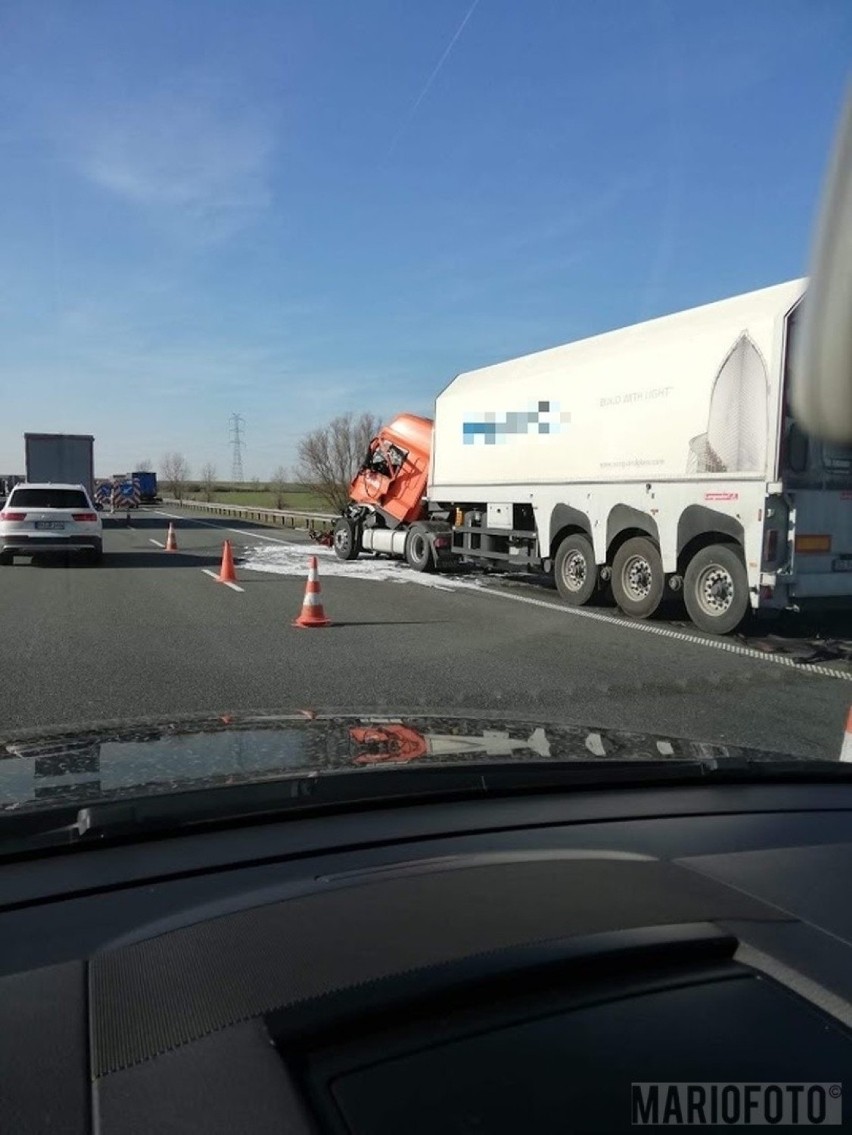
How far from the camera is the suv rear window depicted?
19141mm

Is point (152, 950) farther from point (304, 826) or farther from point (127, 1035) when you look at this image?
point (304, 826)

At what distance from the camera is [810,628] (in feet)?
38.0

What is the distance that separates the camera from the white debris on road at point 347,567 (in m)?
17.1

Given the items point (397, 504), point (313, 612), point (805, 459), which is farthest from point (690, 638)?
point (397, 504)

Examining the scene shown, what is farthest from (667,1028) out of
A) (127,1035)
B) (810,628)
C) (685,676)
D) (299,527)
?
(299,527)

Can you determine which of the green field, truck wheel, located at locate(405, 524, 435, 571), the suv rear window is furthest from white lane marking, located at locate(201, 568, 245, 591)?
the green field

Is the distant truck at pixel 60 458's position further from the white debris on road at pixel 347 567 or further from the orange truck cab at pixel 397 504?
the orange truck cab at pixel 397 504

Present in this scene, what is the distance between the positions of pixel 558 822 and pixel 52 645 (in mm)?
7790

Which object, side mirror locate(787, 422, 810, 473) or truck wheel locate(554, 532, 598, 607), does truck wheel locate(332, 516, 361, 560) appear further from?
side mirror locate(787, 422, 810, 473)

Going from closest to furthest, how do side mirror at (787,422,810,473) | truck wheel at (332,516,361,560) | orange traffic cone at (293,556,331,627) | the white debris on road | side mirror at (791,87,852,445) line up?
side mirror at (791,87,852,445) → side mirror at (787,422,810,473) → orange traffic cone at (293,556,331,627) → the white debris on road → truck wheel at (332,516,361,560)

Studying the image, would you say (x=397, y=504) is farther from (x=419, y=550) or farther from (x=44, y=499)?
(x=44, y=499)

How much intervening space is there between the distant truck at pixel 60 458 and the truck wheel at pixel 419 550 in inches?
735

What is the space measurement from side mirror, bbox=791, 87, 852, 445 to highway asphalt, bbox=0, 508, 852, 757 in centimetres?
184

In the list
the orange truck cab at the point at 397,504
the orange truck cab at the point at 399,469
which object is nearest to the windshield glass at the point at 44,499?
the orange truck cab at the point at 397,504
